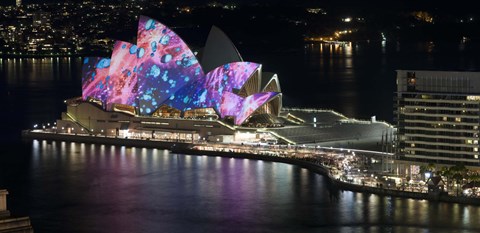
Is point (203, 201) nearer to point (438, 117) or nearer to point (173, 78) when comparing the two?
point (438, 117)

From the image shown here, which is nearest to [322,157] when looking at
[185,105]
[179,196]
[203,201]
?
[179,196]

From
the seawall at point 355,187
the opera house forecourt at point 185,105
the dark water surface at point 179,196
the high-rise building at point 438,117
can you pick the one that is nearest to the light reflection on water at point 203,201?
the dark water surface at point 179,196

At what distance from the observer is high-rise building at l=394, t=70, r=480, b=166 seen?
82.8 ft

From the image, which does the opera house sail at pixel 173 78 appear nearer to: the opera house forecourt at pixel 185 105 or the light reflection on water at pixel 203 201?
the opera house forecourt at pixel 185 105

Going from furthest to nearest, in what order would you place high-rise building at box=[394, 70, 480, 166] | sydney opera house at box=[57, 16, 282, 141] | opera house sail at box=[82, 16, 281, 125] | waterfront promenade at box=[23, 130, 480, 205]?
opera house sail at box=[82, 16, 281, 125] → sydney opera house at box=[57, 16, 282, 141] → high-rise building at box=[394, 70, 480, 166] → waterfront promenade at box=[23, 130, 480, 205]

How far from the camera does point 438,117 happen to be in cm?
2556

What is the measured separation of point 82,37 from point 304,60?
3009cm

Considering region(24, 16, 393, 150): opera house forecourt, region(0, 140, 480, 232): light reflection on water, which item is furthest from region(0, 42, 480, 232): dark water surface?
region(24, 16, 393, 150): opera house forecourt

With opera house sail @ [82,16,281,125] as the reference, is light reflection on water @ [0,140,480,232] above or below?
below

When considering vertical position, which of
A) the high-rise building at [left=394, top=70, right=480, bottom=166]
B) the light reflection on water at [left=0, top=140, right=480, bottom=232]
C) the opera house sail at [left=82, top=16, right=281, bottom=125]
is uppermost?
the opera house sail at [left=82, top=16, right=281, bottom=125]

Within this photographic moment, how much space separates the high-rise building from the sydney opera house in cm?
675

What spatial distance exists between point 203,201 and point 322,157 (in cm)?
555

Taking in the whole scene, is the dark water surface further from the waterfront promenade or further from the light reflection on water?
the waterfront promenade

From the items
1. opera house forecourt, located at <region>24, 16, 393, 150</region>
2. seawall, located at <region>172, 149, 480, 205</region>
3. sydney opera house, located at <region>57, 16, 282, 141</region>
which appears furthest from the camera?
sydney opera house, located at <region>57, 16, 282, 141</region>
